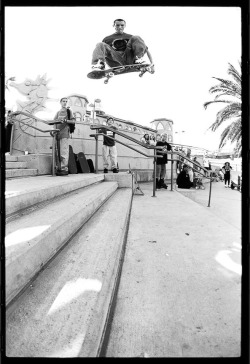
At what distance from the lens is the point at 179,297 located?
44.2 inches

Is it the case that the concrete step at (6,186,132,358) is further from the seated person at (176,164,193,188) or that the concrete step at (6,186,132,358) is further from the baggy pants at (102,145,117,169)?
the seated person at (176,164,193,188)

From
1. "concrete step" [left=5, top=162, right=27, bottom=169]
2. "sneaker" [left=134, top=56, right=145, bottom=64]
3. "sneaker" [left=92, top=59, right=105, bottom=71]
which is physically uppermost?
"sneaker" [left=134, top=56, right=145, bottom=64]

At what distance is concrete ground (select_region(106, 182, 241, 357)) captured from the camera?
833mm

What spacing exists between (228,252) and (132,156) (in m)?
8.28

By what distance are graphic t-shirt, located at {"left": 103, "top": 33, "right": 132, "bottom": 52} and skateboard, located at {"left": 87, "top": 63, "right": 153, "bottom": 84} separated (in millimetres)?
419

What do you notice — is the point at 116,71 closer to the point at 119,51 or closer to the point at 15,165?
the point at 119,51

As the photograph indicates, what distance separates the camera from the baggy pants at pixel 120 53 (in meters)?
4.43

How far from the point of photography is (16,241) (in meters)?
0.98

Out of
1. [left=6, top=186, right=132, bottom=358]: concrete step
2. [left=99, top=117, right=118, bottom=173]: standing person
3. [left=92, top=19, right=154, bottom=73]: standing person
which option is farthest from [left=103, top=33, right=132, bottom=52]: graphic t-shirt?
[left=6, top=186, right=132, bottom=358]: concrete step

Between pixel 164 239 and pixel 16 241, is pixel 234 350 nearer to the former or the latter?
pixel 16 241

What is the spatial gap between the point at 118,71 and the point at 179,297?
4881 mm

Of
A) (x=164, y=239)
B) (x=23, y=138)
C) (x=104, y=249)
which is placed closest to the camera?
(x=104, y=249)

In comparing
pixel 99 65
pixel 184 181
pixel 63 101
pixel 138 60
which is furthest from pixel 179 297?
pixel 184 181
